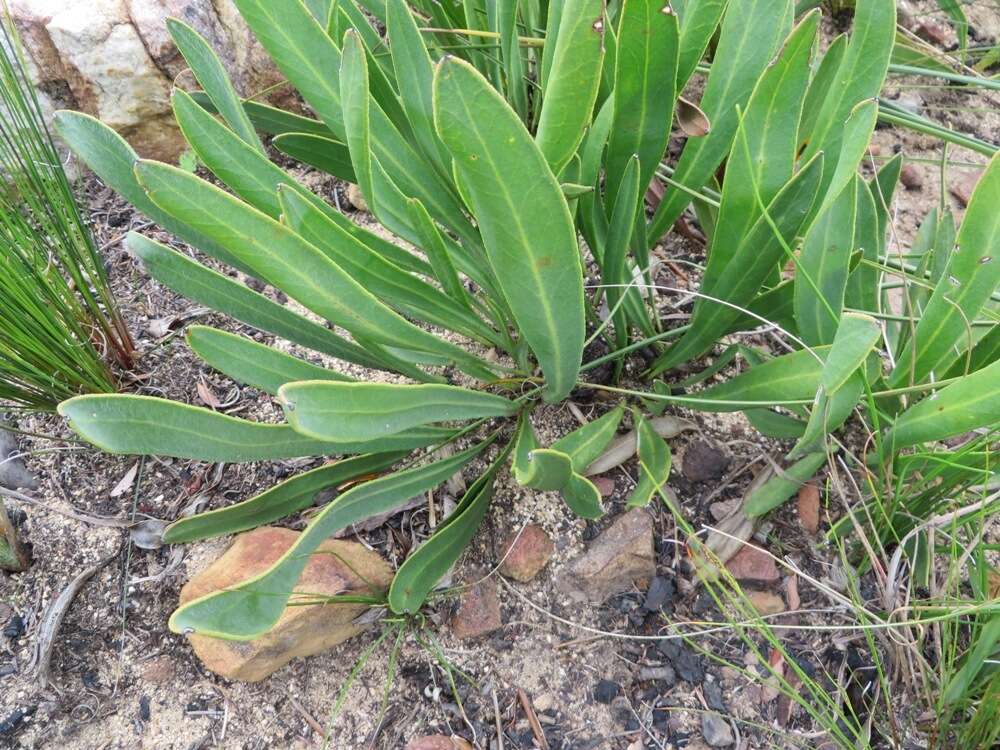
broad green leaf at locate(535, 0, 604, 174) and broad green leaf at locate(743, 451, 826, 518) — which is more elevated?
broad green leaf at locate(535, 0, 604, 174)

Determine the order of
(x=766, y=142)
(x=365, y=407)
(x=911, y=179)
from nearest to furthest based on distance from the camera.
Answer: (x=365, y=407) < (x=766, y=142) < (x=911, y=179)

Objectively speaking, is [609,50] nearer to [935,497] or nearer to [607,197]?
[607,197]

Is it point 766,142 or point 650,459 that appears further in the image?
point 650,459

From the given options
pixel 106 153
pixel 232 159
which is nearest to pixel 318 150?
pixel 232 159

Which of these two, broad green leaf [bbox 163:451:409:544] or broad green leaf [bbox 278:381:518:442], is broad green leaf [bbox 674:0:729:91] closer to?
broad green leaf [bbox 278:381:518:442]

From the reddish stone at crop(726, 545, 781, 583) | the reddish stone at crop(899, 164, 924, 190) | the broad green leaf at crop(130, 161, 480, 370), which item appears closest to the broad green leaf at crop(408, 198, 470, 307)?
the broad green leaf at crop(130, 161, 480, 370)

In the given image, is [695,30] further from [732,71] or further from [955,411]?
[955,411]

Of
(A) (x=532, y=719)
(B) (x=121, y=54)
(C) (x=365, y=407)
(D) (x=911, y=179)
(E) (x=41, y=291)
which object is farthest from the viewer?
(D) (x=911, y=179)
